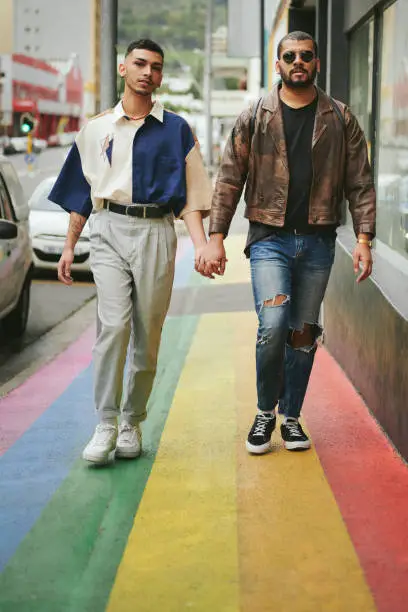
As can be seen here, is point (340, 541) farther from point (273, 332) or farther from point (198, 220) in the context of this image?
point (198, 220)

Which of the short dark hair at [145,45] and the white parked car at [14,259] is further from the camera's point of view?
the white parked car at [14,259]

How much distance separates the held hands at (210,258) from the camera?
5.21m

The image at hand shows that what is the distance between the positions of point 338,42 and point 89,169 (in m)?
3.95

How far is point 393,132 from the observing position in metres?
6.89

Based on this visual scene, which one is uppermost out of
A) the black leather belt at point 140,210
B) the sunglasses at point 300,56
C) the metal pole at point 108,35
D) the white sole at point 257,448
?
the metal pole at point 108,35

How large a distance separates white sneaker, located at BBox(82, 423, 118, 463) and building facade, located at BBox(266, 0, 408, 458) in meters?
1.47

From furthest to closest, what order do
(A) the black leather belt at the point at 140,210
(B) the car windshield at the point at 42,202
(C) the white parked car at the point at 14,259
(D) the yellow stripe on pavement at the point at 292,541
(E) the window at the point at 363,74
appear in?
(B) the car windshield at the point at 42,202 → (C) the white parked car at the point at 14,259 → (E) the window at the point at 363,74 → (A) the black leather belt at the point at 140,210 → (D) the yellow stripe on pavement at the point at 292,541

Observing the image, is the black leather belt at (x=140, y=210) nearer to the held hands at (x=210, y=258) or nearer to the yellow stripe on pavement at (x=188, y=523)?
the held hands at (x=210, y=258)

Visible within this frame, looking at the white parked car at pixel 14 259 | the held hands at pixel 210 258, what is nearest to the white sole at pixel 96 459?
the held hands at pixel 210 258

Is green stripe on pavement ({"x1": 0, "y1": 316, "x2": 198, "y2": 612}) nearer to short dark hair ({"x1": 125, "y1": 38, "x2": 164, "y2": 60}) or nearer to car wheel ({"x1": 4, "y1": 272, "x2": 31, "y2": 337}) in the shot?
short dark hair ({"x1": 125, "y1": 38, "x2": 164, "y2": 60})

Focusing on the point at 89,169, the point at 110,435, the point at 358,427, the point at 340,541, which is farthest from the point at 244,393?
the point at 340,541

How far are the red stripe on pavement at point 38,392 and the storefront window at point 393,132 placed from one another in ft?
8.25

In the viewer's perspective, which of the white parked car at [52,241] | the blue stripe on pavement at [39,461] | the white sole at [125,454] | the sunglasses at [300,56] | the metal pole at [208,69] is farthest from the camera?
the metal pole at [208,69]

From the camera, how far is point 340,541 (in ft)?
14.1
